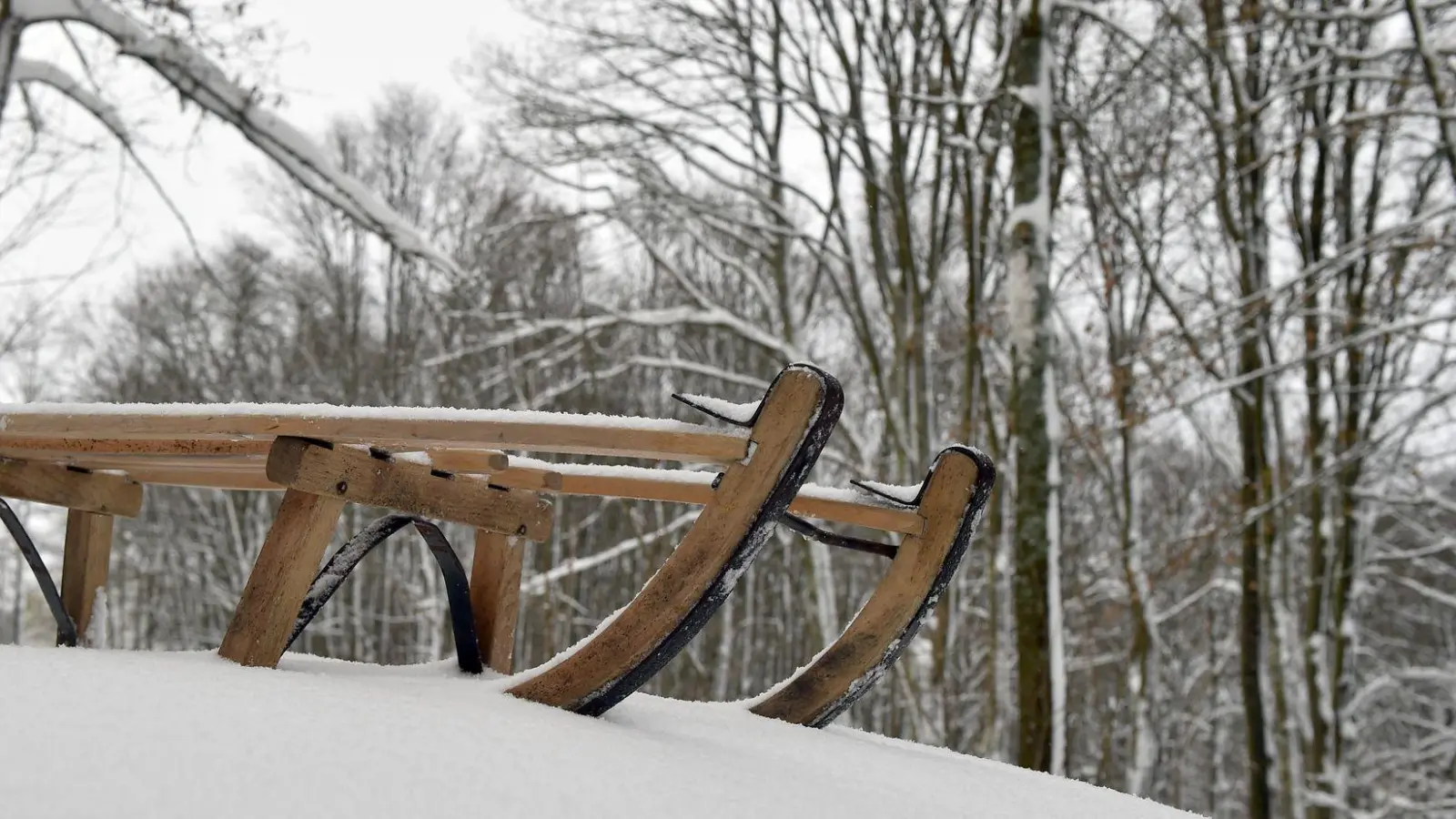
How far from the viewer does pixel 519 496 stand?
86.1 inches

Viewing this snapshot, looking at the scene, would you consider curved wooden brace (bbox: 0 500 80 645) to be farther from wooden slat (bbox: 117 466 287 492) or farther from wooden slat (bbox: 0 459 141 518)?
wooden slat (bbox: 117 466 287 492)

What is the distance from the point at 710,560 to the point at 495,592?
651mm

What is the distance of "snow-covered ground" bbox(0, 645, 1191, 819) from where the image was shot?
1091 millimetres

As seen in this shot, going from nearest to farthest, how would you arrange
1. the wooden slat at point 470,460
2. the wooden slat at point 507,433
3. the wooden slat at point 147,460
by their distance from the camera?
the wooden slat at point 507,433
the wooden slat at point 470,460
the wooden slat at point 147,460

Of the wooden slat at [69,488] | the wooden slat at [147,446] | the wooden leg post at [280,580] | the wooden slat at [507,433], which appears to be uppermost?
the wooden slat at [507,433]

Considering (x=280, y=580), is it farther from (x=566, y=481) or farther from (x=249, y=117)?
(x=249, y=117)

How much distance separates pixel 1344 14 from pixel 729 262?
6381 millimetres

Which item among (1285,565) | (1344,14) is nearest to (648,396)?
(1285,565)

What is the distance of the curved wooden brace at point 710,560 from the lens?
65.1 inches

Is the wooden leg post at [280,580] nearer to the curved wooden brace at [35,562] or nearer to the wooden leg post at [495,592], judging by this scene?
the wooden leg post at [495,592]

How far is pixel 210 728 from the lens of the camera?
4.06ft

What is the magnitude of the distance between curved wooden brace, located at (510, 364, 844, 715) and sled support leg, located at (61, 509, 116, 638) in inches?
60.7

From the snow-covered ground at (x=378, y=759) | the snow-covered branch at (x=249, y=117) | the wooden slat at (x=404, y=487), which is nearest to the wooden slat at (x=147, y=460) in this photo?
the wooden slat at (x=404, y=487)

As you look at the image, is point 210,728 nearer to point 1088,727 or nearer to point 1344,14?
point 1344,14
